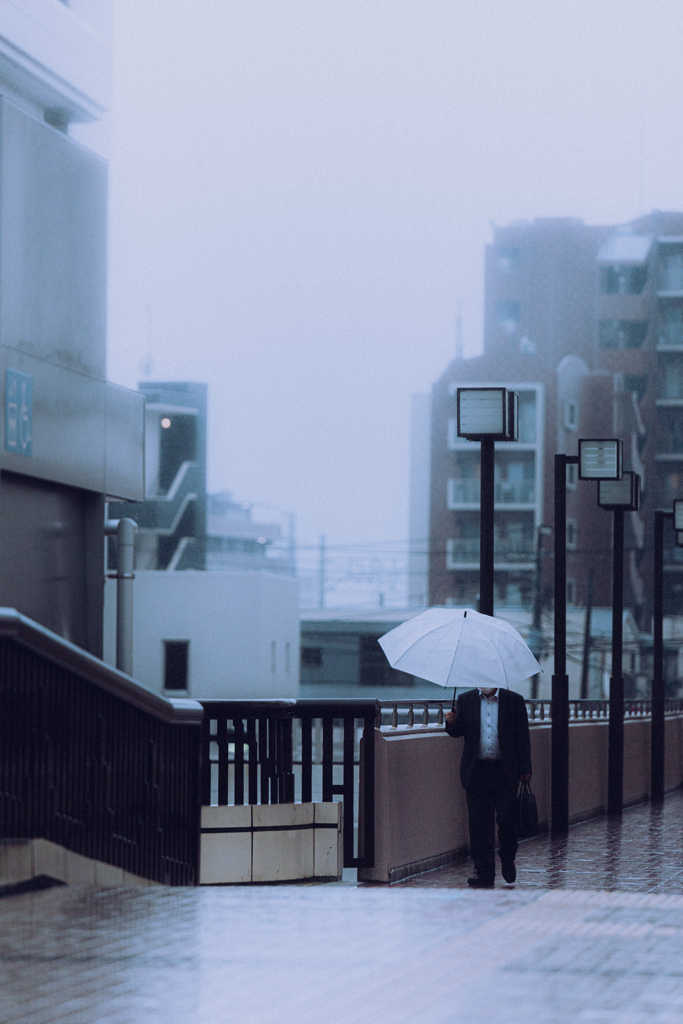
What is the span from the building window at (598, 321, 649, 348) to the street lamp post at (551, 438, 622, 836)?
2221 inches

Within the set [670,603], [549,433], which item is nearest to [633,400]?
[549,433]

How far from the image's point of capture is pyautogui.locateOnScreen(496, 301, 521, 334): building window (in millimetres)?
73625

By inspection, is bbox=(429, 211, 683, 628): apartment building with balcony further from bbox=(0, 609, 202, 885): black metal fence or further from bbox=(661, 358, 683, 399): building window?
bbox=(0, 609, 202, 885): black metal fence

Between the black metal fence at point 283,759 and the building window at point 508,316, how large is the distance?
63973 millimetres

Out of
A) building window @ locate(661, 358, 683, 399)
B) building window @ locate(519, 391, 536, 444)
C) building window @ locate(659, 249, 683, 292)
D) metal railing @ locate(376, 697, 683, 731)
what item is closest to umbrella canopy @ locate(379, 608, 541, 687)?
metal railing @ locate(376, 697, 683, 731)

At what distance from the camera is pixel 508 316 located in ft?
243

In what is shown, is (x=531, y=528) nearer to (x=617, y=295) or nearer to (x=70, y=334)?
(x=617, y=295)

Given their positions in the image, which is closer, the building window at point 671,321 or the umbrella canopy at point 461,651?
the umbrella canopy at point 461,651

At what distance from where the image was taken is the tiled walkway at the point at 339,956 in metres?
5.96

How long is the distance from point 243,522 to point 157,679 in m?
46.6

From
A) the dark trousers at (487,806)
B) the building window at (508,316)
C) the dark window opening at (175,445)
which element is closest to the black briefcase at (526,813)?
the dark trousers at (487,806)

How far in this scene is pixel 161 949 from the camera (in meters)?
7.20

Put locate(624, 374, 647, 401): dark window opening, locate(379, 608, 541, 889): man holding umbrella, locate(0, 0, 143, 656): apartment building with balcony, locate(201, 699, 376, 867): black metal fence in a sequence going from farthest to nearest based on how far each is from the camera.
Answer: locate(624, 374, 647, 401): dark window opening
locate(0, 0, 143, 656): apartment building with balcony
locate(379, 608, 541, 889): man holding umbrella
locate(201, 699, 376, 867): black metal fence

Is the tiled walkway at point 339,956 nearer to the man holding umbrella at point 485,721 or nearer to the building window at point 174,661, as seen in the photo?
the man holding umbrella at point 485,721
